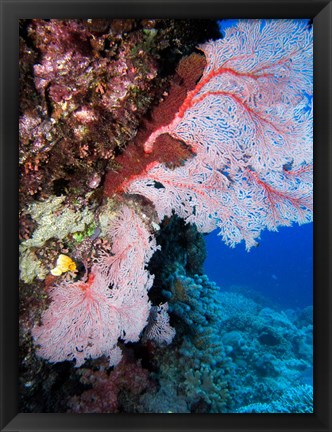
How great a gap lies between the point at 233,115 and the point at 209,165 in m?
0.52

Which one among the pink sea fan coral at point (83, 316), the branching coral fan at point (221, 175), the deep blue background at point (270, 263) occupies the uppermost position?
the branching coral fan at point (221, 175)

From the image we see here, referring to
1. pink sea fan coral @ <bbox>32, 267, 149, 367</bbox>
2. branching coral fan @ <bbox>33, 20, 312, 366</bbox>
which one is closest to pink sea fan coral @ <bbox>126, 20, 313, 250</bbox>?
branching coral fan @ <bbox>33, 20, 312, 366</bbox>

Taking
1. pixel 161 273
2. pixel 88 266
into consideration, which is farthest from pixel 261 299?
pixel 88 266

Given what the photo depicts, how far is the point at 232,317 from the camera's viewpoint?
10.5m

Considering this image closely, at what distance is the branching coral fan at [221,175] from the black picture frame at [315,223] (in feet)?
1.05

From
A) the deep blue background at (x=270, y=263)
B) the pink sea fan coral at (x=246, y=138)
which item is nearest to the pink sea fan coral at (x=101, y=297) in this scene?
the pink sea fan coral at (x=246, y=138)

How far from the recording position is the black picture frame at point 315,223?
2.22 metres

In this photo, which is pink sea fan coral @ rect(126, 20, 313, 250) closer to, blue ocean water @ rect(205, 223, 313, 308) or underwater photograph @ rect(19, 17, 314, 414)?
underwater photograph @ rect(19, 17, 314, 414)

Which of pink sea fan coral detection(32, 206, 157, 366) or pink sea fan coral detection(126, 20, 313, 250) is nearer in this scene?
pink sea fan coral detection(126, 20, 313, 250)

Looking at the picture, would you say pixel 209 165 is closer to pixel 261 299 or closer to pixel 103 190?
pixel 103 190

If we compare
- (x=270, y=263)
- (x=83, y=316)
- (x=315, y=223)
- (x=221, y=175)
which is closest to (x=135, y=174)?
(x=221, y=175)

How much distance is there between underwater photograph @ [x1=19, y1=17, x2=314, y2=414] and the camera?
8.09 ft

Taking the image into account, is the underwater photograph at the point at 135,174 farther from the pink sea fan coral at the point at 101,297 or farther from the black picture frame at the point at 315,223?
the black picture frame at the point at 315,223

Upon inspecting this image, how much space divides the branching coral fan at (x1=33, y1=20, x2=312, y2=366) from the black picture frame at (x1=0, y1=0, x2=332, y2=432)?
0.32 m
